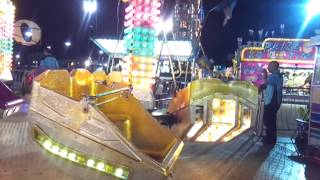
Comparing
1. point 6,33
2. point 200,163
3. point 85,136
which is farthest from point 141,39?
point 85,136

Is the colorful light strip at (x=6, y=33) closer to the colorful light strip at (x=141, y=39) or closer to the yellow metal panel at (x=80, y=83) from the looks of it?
the colorful light strip at (x=141, y=39)

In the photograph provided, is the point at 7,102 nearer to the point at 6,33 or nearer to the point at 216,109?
the point at 216,109

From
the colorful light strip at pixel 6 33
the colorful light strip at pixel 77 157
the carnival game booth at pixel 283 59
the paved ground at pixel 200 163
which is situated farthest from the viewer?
the carnival game booth at pixel 283 59

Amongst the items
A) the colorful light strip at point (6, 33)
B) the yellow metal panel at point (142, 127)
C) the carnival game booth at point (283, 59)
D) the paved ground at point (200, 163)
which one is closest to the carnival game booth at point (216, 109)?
the paved ground at point (200, 163)

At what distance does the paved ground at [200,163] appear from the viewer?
5148mm

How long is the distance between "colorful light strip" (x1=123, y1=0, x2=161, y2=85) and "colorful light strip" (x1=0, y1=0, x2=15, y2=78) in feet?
24.5

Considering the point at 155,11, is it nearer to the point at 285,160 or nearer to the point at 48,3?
the point at 285,160

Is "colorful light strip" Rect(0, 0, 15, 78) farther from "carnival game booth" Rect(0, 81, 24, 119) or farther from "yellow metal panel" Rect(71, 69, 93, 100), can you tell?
"yellow metal panel" Rect(71, 69, 93, 100)

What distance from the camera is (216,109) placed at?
29.8 feet

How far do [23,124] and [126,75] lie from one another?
5611 mm

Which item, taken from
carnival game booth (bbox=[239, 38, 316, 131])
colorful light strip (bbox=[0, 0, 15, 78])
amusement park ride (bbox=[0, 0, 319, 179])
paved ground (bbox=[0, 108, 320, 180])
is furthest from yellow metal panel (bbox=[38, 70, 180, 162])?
carnival game booth (bbox=[239, 38, 316, 131])

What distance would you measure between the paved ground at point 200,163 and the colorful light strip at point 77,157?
0.30ft

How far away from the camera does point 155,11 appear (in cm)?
1387

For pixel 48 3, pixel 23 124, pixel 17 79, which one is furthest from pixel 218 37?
pixel 23 124
